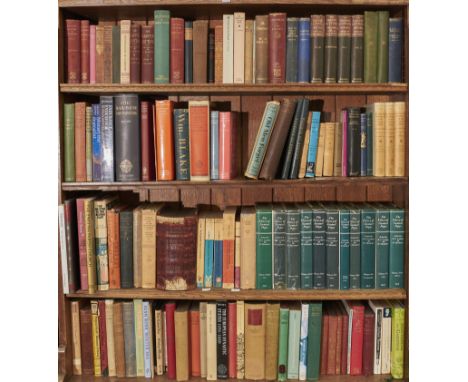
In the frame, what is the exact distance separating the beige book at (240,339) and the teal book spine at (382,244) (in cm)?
53

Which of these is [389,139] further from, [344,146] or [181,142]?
[181,142]

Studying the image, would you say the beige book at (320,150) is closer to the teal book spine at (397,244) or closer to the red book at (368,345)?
the teal book spine at (397,244)

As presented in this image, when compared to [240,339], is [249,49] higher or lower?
higher

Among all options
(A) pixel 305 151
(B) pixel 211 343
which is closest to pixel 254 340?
(B) pixel 211 343

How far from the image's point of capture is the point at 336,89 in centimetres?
185

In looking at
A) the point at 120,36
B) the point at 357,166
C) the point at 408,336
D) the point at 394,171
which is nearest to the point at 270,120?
the point at 357,166

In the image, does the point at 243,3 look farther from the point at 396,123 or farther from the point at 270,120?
the point at 396,123

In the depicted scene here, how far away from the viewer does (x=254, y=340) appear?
1.94 meters

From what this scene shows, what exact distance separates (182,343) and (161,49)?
1105mm

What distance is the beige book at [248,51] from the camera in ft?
6.20

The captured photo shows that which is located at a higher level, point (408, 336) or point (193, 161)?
point (193, 161)

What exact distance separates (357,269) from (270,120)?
653 millimetres

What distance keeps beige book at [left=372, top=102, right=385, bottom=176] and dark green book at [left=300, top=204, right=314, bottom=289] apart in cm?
30

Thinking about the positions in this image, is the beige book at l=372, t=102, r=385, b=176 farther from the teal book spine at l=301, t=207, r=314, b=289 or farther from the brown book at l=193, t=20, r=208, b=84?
the brown book at l=193, t=20, r=208, b=84
